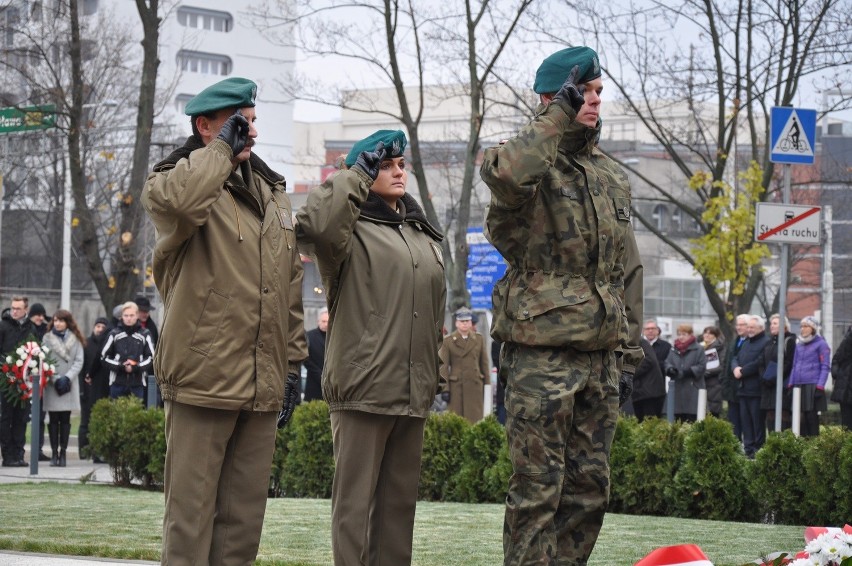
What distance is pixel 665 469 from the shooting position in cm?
1195

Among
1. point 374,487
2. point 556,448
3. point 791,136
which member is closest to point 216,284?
point 374,487

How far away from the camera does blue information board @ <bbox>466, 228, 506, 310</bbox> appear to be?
3878cm

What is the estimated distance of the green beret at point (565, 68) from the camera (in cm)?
606

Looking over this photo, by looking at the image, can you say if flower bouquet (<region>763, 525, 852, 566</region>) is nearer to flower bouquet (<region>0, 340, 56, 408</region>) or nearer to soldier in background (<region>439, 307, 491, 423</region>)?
flower bouquet (<region>0, 340, 56, 408</region>)

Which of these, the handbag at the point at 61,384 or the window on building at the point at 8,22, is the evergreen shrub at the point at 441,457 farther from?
the window on building at the point at 8,22

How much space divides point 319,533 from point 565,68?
4835 mm

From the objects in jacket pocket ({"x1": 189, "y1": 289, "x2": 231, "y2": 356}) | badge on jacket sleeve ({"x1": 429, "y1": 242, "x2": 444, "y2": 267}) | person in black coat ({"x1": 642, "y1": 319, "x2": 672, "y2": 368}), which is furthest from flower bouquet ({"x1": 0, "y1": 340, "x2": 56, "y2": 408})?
jacket pocket ({"x1": 189, "y1": 289, "x2": 231, "y2": 356})

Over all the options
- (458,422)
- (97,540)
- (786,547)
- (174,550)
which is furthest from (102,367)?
(174,550)

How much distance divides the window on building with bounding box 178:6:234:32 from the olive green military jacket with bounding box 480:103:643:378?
82.9 m

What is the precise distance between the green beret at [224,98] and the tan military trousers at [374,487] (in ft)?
5.03

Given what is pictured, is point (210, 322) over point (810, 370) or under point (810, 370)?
over

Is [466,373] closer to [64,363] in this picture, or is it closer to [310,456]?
[64,363]

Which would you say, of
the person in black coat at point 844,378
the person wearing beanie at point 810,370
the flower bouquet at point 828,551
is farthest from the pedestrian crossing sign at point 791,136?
the flower bouquet at point 828,551

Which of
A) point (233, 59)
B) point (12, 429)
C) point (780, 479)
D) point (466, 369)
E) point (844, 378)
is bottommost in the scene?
point (12, 429)
